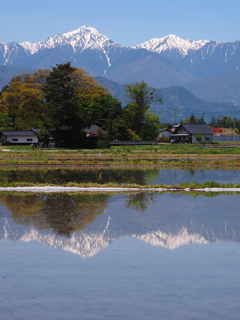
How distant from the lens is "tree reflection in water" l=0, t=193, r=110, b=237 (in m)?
15.1

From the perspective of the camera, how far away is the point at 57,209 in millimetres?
18250

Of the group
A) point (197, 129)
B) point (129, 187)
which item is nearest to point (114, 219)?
point (129, 187)

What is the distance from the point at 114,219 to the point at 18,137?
271 feet

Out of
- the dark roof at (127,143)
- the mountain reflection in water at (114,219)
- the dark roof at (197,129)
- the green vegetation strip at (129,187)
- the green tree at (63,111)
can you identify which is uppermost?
the green tree at (63,111)

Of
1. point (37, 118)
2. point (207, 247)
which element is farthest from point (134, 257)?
point (37, 118)

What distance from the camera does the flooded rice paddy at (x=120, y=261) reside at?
828 cm

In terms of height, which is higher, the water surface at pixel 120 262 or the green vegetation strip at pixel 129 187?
the water surface at pixel 120 262

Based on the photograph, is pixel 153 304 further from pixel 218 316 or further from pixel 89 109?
pixel 89 109

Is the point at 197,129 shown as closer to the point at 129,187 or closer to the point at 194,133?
the point at 194,133

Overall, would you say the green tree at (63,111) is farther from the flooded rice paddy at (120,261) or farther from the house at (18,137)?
the flooded rice paddy at (120,261)

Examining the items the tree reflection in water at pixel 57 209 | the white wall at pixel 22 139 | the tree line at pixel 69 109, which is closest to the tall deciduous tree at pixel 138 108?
the tree line at pixel 69 109

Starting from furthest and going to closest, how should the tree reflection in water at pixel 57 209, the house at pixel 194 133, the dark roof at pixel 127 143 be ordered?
the house at pixel 194 133, the dark roof at pixel 127 143, the tree reflection in water at pixel 57 209

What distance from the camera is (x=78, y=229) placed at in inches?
560

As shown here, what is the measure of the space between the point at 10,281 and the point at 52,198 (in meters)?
12.0
